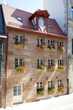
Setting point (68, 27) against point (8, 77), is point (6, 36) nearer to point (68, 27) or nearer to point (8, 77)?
point (8, 77)

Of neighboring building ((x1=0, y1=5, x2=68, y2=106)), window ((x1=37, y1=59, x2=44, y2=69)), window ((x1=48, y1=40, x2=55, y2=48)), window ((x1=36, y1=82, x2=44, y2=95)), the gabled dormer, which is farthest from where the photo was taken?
window ((x1=48, y1=40, x2=55, y2=48))

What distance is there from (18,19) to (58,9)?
24.7ft

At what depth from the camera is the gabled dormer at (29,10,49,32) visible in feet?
85.5

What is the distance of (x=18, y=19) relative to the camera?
1006 inches

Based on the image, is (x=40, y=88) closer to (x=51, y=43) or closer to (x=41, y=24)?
(x=51, y=43)

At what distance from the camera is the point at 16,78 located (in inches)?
914

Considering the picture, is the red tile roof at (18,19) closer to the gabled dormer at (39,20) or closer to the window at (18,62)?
the gabled dormer at (39,20)

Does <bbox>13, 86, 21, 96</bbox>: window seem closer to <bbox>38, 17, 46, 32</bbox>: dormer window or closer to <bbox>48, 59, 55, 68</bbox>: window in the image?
<bbox>48, 59, 55, 68</bbox>: window

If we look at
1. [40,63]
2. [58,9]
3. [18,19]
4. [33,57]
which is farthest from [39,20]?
[58,9]

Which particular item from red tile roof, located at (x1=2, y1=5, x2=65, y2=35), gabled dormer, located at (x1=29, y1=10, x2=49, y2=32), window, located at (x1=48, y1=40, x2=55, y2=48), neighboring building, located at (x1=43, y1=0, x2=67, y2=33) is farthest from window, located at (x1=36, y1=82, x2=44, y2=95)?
neighboring building, located at (x1=43, y1=0, x2=67, y2=33)

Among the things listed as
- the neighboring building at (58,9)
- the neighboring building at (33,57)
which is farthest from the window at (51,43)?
the neighboring building at (58,9)

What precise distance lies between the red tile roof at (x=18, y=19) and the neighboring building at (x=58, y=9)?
69.3 inches

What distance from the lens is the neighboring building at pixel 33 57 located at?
904 inches

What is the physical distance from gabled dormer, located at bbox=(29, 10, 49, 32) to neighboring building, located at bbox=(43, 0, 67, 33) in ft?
11.7
